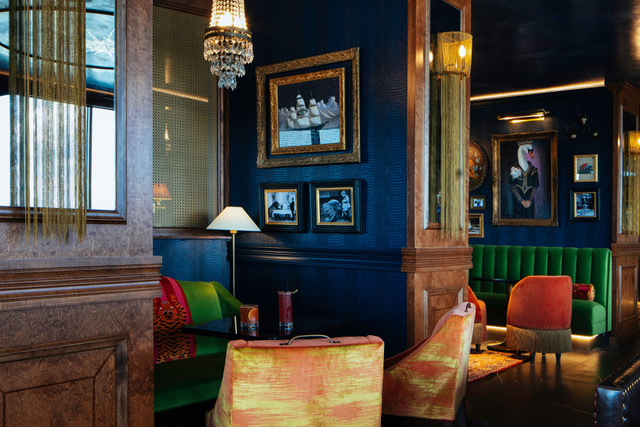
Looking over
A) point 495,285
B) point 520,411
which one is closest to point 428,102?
point 520,411

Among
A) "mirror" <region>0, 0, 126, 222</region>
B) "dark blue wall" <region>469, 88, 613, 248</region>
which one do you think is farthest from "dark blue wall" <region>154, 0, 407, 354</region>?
"dark blue wall" <region>469, 88, 613, 248</region>

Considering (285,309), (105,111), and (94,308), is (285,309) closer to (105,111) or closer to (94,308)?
(94,308)

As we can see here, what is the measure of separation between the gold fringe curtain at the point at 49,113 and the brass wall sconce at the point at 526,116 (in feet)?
23.7

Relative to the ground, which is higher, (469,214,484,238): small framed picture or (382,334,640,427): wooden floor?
(469,214,484,238): small framed picture

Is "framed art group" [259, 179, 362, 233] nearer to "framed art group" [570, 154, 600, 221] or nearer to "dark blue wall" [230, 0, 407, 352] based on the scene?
"dark blue wall" [230, 0, 407, 352]

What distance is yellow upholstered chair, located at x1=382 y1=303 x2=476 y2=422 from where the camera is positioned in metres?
2.76

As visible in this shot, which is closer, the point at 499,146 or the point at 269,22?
the point at 269,22

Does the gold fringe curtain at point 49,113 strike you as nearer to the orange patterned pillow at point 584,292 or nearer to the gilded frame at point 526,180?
the orange patterned pillow at point 584,292

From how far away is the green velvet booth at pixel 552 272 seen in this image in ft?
22.2

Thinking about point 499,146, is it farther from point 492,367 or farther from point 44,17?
point 44,17

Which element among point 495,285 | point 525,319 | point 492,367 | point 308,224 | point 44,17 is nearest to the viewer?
point 44,17

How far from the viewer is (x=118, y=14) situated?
2242 millimetres

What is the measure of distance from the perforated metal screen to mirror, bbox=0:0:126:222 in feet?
6.61

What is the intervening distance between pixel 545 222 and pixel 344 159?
16.7 ft
